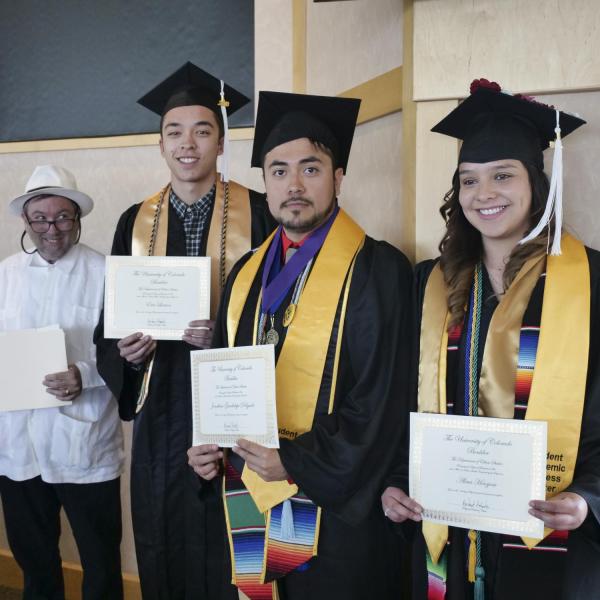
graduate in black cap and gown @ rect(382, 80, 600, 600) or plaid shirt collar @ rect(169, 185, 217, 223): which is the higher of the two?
plaid shirt collar @ rect(169, 185, 217, 223)

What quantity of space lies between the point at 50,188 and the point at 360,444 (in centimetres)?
186

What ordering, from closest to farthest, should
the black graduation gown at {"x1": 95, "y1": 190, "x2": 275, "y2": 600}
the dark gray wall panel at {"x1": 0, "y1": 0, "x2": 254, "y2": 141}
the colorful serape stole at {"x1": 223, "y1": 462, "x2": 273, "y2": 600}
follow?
the colorful serape stole at {"x1": 223, "y1": 462, "x2": 273, "y2": 600}
the black graduation gown at {"x1": 95, "y1": 190, "x2": 275, "y2": 600}
the dark gray wall panel at {"x1": 0, "y1": 0, "x2": 254, "y2": 141}

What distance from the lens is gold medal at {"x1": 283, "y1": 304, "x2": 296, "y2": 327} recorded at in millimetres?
2092

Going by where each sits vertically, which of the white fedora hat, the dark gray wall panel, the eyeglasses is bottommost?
the eyeglasses

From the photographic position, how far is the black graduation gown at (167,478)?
2.58 m

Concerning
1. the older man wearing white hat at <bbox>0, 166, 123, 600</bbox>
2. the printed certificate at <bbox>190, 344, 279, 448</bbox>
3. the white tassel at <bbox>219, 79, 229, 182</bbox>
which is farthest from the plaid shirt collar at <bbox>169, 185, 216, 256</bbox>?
the printed certificate at <bbox>190, 344, 279, 448</bbox>

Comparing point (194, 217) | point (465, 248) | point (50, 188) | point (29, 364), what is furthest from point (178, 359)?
point (465, 248)

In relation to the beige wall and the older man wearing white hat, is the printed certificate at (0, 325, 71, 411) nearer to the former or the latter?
the older man wearing white hat

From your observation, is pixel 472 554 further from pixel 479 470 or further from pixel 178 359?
pixel 178 359

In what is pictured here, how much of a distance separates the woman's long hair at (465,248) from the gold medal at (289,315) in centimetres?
47

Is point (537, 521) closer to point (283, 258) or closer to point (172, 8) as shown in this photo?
point (283, 258)

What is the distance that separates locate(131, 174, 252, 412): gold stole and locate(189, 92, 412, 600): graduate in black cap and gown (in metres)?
0.37

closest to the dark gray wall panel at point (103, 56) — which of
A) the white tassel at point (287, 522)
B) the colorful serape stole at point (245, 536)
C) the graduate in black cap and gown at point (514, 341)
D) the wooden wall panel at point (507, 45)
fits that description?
the wooden wall panel at point (507, 45)

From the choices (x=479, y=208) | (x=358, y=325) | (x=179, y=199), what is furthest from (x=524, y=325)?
(x=179, y=199)
